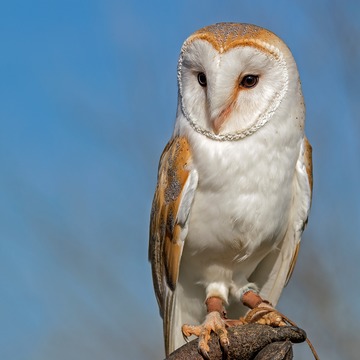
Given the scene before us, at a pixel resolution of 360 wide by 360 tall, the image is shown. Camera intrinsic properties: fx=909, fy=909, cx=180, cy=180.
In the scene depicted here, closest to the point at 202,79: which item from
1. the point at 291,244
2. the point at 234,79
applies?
the point at 234,79

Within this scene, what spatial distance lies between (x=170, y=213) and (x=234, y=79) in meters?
0.46

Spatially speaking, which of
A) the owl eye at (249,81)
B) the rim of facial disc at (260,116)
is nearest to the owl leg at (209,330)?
the rim of facial disc at (260,116)

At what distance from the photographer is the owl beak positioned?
2.67 metres

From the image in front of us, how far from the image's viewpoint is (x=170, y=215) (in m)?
2.79

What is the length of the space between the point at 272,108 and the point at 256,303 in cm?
61

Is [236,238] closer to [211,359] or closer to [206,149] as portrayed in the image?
[206,149]

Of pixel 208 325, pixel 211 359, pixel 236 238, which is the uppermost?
pixel 236 238

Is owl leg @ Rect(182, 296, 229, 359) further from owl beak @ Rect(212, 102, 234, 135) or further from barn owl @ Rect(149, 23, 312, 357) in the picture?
owl beak @ Rect(212, 102, 234, 135)

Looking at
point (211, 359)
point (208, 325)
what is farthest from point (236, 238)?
point (211, 359)

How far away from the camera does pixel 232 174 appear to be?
2.72m

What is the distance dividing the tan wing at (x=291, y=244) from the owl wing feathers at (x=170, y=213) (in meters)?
0.36

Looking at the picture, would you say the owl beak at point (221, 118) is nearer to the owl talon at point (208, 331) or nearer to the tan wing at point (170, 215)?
the tan wing at point (170, 215)

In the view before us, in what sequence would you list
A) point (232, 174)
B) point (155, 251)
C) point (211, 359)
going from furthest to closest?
point (155, 251) → point (232, 174) → point (211, 359)

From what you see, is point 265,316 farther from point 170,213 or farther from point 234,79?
point 234,79
